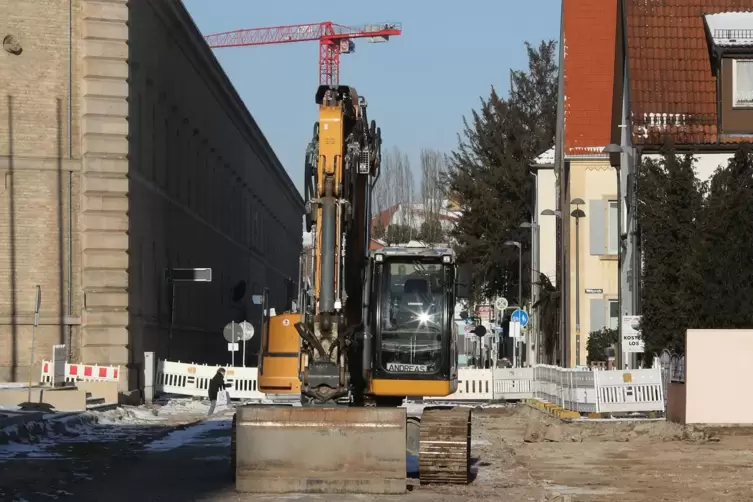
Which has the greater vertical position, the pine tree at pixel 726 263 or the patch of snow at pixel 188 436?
the pine tree at pixel 726 263

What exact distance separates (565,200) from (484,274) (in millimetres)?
13253

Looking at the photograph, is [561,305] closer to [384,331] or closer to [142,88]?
[142,88]

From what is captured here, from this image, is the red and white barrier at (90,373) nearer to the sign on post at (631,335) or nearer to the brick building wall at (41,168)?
the brick building wall at (41,168)

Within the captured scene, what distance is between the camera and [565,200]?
61.7 metres

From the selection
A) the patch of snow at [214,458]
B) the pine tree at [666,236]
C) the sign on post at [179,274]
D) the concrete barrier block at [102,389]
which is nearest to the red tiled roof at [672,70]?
the pine tree at [666,236]

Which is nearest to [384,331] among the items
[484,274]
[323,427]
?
[323,427]

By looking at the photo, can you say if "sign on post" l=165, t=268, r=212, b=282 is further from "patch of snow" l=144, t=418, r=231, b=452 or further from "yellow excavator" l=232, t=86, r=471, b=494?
"yellow excavator" l=232, t=86, r=471, b=494

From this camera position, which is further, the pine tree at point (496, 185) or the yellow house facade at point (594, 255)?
the pine tree at point (496, 185)

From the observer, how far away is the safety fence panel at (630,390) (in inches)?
1491

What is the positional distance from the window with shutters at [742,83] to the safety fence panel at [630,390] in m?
10.3

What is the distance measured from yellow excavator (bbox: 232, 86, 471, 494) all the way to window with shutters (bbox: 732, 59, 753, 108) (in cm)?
2345

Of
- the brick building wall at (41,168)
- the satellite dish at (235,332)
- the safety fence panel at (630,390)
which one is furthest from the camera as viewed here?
the satellite dish at (235,332)

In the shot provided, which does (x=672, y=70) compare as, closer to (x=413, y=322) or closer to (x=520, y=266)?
(x=413, y=322)

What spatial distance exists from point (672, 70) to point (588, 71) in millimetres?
15752
